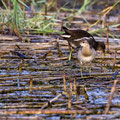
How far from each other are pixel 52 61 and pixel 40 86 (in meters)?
1.23

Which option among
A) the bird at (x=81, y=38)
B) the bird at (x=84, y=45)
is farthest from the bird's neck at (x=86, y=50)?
the bird at (x=81, y=38)

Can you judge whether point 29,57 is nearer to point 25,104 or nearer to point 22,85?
point 22,85

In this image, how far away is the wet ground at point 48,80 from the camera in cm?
362

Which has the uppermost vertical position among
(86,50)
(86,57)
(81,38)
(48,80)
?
(81,38)

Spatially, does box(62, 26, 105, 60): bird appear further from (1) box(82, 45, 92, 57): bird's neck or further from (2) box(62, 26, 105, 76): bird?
(1) box(82, 45, 92, 57): bird's neck

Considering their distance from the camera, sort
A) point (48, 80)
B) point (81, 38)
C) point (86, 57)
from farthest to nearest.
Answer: point (81, 38)
point (86, 57)
point (48, 80)

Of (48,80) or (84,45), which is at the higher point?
(84,45)

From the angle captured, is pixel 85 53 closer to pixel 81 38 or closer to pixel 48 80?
pixel 81 38

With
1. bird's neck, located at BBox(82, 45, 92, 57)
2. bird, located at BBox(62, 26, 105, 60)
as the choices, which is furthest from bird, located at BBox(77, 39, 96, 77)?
bird, located at BBox(62, 26, 105, 60)

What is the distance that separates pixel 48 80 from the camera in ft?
15.4

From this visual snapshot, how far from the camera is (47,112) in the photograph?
355 cm

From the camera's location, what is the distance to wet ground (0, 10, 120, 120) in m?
3.62

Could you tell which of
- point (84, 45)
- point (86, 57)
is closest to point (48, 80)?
point (86, 57)

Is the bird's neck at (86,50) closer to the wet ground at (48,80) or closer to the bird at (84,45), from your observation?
the bird at (84,45)
